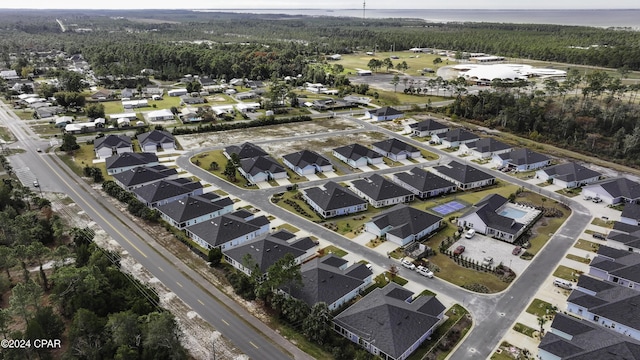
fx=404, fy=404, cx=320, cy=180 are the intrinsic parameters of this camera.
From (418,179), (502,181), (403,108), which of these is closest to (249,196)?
(418,179)

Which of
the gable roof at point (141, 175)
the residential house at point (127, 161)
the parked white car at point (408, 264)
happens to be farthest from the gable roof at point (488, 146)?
the residential house at point (127, 161)

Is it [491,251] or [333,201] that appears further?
[333,201]

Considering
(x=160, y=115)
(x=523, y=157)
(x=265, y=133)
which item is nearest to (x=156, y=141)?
A: (x=160, y=115)

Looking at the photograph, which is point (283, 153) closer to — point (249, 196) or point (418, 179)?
point (249, 196)

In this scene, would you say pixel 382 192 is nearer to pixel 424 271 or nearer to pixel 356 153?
pixel 356 153

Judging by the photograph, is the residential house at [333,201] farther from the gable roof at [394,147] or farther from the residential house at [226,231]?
the gable roof at [394,147]

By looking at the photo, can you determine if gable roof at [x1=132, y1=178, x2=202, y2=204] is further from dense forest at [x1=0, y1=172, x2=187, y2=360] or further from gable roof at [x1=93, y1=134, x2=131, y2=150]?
gable roof at [x1=93, y1=134, x2=131, y2=150]
